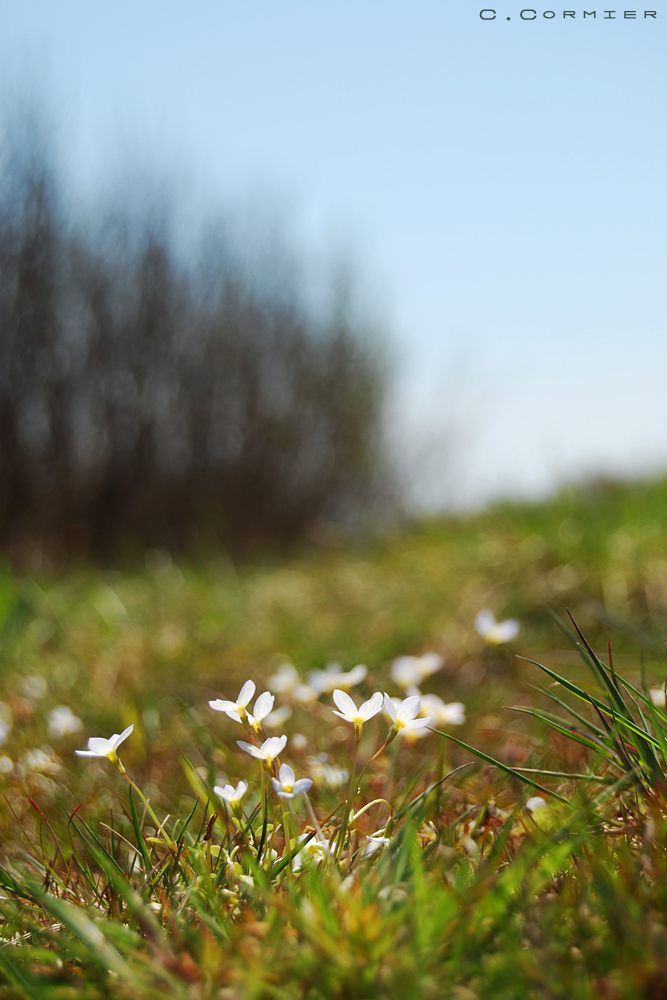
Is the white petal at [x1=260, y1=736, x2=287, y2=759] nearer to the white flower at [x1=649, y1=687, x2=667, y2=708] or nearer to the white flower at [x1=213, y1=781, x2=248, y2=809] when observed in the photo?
the white flower at [x1=213, y1=781, x2=248, y2=809]

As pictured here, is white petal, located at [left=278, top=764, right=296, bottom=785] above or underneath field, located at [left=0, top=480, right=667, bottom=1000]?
above

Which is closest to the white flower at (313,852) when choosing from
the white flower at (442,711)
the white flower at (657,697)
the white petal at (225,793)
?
the white petal at (225,793)

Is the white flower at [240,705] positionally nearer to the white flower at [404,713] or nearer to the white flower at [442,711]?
the white flower at [404,713]

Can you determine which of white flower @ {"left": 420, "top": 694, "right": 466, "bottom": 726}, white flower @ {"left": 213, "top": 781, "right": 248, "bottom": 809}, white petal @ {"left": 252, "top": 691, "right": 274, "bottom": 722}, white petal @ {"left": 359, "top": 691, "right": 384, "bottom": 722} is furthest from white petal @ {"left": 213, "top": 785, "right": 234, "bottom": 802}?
white flower @ {"left": 420, "top": 694, "right": 466, "bottom": 726}

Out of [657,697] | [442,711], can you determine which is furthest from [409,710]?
[657,697]

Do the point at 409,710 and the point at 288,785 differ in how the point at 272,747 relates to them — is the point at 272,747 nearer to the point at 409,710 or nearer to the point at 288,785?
the point at 288,785

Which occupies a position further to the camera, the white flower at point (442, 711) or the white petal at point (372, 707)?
the white flower at point (442, 711)

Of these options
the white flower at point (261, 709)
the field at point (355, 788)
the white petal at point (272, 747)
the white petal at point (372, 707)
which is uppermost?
the white petal at point (372, 707)
